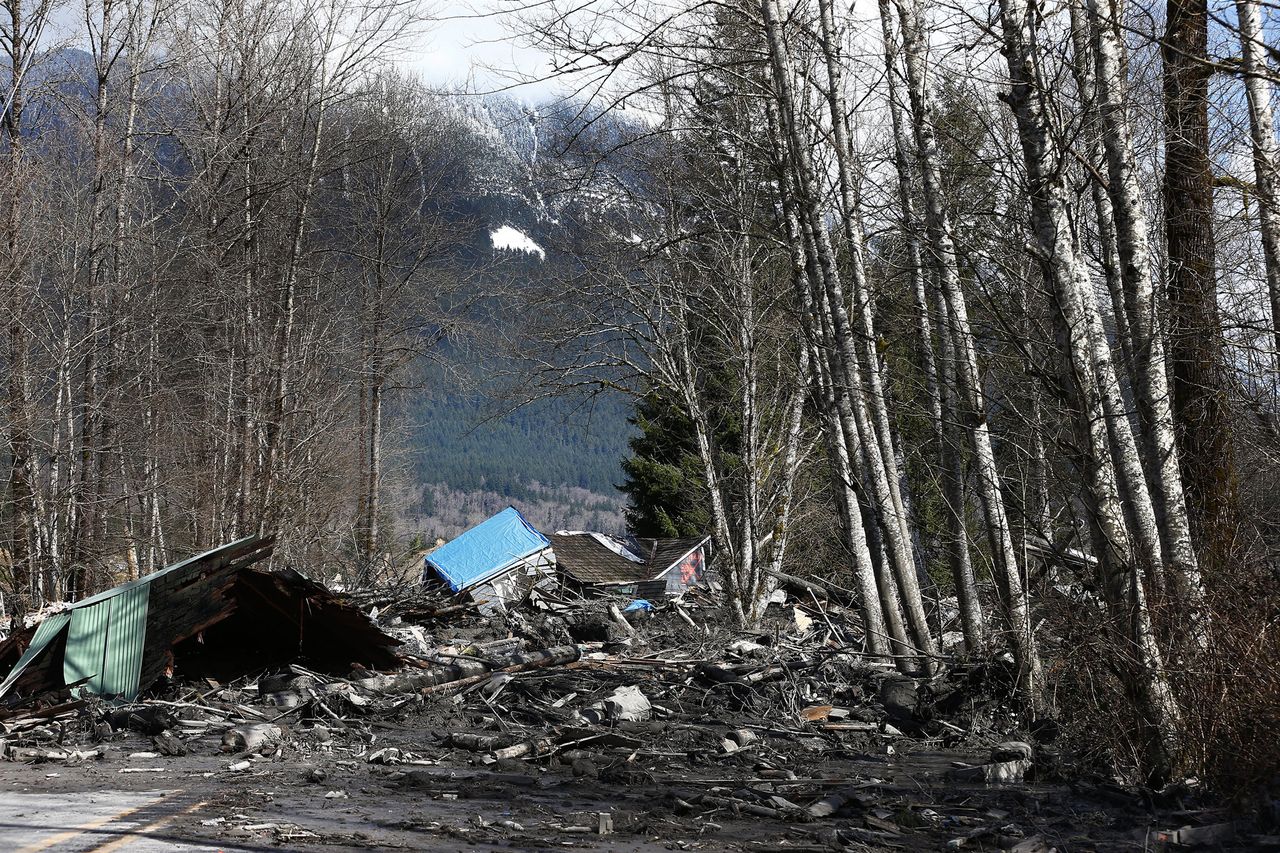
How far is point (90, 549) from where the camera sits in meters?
17.5

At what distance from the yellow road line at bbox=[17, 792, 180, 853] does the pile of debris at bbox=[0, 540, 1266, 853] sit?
2.08ft

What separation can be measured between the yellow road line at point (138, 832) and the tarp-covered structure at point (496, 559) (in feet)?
53.0

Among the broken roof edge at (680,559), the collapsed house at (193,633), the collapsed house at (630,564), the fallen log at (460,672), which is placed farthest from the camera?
the broken roof edge at (680,559)

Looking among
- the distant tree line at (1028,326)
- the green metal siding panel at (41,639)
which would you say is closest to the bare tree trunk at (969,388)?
the distant tree line at (1028,326)

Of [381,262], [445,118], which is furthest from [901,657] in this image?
[445,118]

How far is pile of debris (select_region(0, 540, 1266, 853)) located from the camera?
21.4ft

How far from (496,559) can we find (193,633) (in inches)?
546

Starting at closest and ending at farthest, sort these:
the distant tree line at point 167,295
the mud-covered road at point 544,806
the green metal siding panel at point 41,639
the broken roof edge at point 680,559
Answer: the mud-covered road at point 544,806 → the green metal siding panel at point 41,639 → the distant tree line at point 167,295 → the broken roof edge at point 680,559

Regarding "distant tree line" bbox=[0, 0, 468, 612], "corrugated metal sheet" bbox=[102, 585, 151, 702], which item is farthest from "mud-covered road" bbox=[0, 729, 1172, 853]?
"distant tree line" bbox=[0, 0, 468, 612]

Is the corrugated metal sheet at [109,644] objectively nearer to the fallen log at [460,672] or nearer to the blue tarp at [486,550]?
the fallen log at [460,672]

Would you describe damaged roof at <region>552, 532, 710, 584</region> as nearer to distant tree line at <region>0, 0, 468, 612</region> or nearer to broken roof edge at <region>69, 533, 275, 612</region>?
distant tree line at <region>0, 0, 468, 612</region>

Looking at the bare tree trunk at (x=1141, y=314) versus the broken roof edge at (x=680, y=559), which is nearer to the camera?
the bare tree trunk at (x=1141, y=314)

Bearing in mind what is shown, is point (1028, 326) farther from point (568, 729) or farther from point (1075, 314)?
point (568, 729)

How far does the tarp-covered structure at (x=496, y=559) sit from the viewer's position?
2409 centimetres
